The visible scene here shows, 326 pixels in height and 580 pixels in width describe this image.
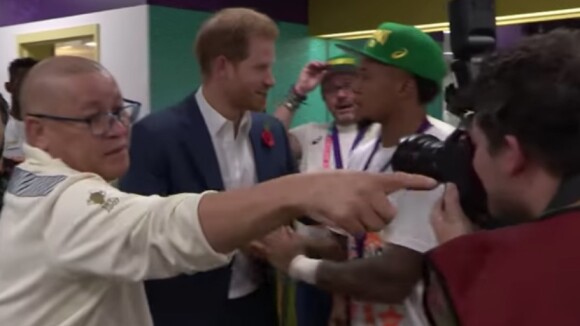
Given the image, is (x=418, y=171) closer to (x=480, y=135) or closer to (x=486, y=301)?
(x=480, y=135)

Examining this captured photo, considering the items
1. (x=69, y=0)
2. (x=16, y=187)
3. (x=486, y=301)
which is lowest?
(x=486, y=301)

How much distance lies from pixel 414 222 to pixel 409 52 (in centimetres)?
64

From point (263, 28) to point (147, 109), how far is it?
166 cm

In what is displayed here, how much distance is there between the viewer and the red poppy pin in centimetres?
267

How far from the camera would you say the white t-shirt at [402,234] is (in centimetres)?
193

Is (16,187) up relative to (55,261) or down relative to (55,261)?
up

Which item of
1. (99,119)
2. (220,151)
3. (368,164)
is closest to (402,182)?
(99,119)

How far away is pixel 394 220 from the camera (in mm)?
1818

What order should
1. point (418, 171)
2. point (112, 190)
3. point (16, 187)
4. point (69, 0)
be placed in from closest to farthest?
point (112, 190) < point (16, 187) < point (418, 171) < point (69, 0)

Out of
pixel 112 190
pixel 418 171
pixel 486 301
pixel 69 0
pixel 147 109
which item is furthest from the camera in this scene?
pixel 69 0

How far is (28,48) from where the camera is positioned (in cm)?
499

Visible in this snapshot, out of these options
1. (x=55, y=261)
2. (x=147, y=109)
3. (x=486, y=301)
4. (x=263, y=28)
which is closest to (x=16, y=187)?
(x=55, y=261)

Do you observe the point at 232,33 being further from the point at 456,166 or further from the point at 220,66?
the point at 456,166

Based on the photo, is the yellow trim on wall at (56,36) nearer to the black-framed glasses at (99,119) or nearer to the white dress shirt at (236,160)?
the white dress shirt at (236,160)
